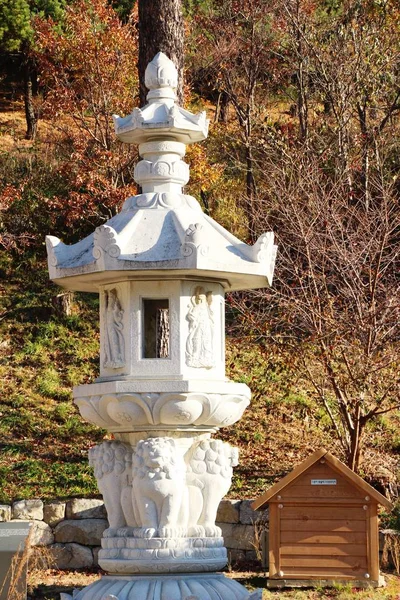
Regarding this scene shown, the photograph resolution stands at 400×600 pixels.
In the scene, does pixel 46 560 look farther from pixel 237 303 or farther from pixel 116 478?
pixel 116 478

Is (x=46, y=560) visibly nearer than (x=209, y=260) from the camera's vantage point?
No

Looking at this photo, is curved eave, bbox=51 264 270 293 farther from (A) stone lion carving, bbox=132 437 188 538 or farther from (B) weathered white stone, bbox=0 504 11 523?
(B) weathered white stone, bbox=0 504 11 523

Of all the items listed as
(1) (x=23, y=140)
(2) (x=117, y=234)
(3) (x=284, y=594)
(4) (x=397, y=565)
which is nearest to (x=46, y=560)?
(3) (x=284, y=594)

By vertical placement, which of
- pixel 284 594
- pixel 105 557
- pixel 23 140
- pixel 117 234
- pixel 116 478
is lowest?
pixel 284 594

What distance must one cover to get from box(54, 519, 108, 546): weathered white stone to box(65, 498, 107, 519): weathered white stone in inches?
1.9

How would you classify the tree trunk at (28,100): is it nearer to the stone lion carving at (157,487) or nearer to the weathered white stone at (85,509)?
the weathered white stone at (85,509)

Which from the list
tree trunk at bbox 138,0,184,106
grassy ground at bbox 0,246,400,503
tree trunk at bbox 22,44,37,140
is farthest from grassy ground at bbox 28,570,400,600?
tree trunk at bbox 22,44,37,140

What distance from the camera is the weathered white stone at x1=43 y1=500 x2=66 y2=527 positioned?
1152cm

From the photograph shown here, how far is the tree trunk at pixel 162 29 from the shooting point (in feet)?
35.0

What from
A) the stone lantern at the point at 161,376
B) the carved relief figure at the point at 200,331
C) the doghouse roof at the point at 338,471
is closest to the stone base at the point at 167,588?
the stone lantern at the point at 161,376

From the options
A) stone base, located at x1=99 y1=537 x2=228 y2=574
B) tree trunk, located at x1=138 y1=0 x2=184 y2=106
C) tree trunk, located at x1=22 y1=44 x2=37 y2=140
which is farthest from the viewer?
tree trunk, located at x1=22 y1=44 x2=37 y2=140

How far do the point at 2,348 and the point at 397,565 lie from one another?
7.20 meters

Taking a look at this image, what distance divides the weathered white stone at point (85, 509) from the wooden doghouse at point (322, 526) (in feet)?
6.95

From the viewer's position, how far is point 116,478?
619cm
